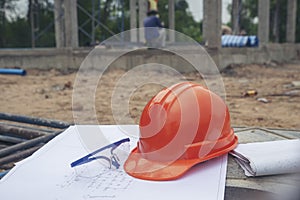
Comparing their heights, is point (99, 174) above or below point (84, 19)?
below

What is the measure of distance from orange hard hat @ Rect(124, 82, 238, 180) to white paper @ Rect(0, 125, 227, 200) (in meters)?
0.04

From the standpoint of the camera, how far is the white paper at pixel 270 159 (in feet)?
3.87

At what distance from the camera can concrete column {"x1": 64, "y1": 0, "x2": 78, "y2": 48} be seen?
7.85 metres

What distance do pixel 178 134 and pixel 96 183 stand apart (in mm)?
315

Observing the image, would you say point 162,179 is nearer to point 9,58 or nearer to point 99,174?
point 99,174

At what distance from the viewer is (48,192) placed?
44.9 inches

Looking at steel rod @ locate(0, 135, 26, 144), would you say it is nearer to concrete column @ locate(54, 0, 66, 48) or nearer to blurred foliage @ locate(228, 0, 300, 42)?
concrete column @ locate(54, 0, 66, 48)

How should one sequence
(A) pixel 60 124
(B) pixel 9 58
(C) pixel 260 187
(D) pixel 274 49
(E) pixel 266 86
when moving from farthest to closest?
1. (D) pixel 274 49
2. (B) pixel 9 58
3. (E) pixel 266 86
4. (A) pixel 60 124
5. (C) pixel 260 187

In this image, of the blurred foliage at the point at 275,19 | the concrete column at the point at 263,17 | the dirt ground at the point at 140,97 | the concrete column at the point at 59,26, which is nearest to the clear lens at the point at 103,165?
the dirt ground at the point at 140,97

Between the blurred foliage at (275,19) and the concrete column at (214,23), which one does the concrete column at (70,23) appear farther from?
the blurred foliage at (275,19)

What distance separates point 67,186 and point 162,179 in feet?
1.00

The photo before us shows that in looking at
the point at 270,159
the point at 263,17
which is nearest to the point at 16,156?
the point at 270,159

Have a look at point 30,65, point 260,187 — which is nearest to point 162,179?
point 260,187

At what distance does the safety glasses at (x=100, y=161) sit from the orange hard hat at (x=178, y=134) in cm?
4
